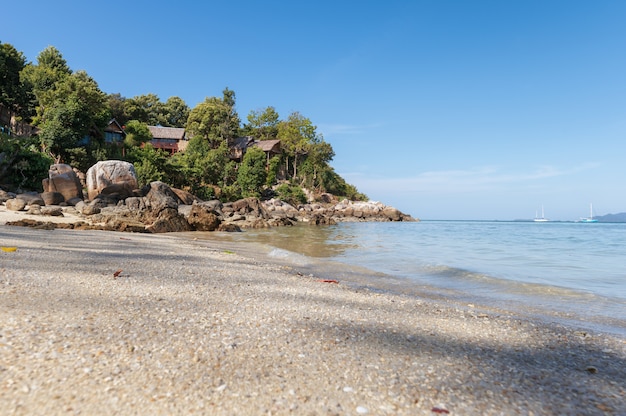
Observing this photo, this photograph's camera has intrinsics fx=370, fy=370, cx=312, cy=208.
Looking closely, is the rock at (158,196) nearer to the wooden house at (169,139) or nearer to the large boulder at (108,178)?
the large boulder at (108,178)

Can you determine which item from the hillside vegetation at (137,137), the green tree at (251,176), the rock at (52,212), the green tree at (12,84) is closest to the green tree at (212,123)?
the hillside vegetation at (137,137)

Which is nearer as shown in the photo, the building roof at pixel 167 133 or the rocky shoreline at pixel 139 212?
the rocky shoreline at pixel 139 212

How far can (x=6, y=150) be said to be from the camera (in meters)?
26.7

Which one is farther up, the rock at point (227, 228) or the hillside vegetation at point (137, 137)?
the hillside vegetation at point (137, 137)

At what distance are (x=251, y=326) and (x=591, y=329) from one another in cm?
422

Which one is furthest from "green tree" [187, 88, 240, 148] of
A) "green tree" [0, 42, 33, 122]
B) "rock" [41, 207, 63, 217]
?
"rock" [41, 207, 63, 217]

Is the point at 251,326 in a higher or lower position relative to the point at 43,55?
lower

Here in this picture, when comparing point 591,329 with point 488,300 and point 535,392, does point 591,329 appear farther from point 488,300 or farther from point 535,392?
point 535,392

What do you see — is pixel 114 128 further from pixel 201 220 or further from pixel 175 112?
pixel 201 220

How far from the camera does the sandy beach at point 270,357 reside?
196 centimetres

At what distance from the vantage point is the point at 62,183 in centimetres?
2370

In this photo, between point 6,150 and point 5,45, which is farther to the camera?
point 5,45

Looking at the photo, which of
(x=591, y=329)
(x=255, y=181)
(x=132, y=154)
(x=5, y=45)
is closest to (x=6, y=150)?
(x=132, y=154)

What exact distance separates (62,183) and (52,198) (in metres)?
2.30
